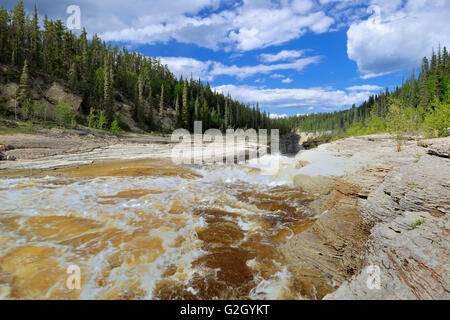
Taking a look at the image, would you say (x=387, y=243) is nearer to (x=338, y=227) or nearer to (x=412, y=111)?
(x=338, y=227)

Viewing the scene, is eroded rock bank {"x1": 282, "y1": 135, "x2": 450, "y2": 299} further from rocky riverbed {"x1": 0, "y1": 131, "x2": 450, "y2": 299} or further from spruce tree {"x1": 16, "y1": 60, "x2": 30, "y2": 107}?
spruce tree {"x1": 16, "y1": 60, "x2": 30, "y2": 107}

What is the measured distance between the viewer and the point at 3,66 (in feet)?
139

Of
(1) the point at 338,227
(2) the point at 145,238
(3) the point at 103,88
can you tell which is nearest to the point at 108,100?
Answer: (3) the point at 103,88

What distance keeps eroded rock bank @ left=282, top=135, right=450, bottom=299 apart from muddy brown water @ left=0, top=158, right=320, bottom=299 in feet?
2.87

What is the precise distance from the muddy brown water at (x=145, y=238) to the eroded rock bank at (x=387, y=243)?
2.87 ft

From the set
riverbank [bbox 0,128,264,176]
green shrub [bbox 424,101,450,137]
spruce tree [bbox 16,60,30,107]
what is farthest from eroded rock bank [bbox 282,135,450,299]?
spruce tree [bbox 16,60,30,107]

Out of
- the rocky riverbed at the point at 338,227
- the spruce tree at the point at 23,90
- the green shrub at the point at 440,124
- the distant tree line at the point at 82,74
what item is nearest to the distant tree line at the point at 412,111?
the green shrub at the point at 440,124

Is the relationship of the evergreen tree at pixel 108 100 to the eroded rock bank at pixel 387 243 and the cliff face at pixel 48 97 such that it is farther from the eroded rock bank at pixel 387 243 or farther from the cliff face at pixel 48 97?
the eroded rock bank at pixel 387 243

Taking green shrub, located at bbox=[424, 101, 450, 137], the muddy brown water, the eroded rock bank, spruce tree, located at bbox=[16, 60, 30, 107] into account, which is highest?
spruce tree, located at bbox=[16, 60, 30, 107]

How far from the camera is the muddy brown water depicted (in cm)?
465

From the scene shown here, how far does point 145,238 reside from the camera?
267 inches

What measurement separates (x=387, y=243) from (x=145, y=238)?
6.36m
